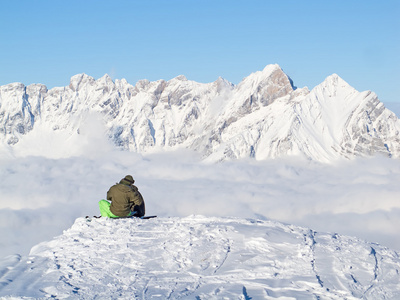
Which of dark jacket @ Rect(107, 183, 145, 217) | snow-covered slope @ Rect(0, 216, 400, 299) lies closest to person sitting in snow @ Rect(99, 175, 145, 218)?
dark jacket @ Rect(107, 183, 145, 217)

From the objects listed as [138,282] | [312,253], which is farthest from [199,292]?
[312,253]

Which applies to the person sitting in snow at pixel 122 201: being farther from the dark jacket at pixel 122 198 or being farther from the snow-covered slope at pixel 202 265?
the snow-covered slope at pixel 202 265

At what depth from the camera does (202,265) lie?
12594 millimetres

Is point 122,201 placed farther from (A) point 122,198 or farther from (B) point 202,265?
(B) point 202,265

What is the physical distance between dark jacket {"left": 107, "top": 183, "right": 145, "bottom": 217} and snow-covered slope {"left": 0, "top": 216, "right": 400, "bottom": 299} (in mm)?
2061

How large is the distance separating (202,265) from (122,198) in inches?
282

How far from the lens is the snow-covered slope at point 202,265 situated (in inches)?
412

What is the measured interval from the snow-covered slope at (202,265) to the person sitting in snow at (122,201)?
2.07 meters

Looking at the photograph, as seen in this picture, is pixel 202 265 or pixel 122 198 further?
pixel 122 198

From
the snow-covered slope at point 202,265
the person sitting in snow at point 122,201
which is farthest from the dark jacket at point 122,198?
the snow-covered slope at point 202,265

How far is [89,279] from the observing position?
11.2 m

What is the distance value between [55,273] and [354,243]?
9477 mm

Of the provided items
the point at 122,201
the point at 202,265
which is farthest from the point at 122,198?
the point at 202,265

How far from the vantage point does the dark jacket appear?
18766mm
